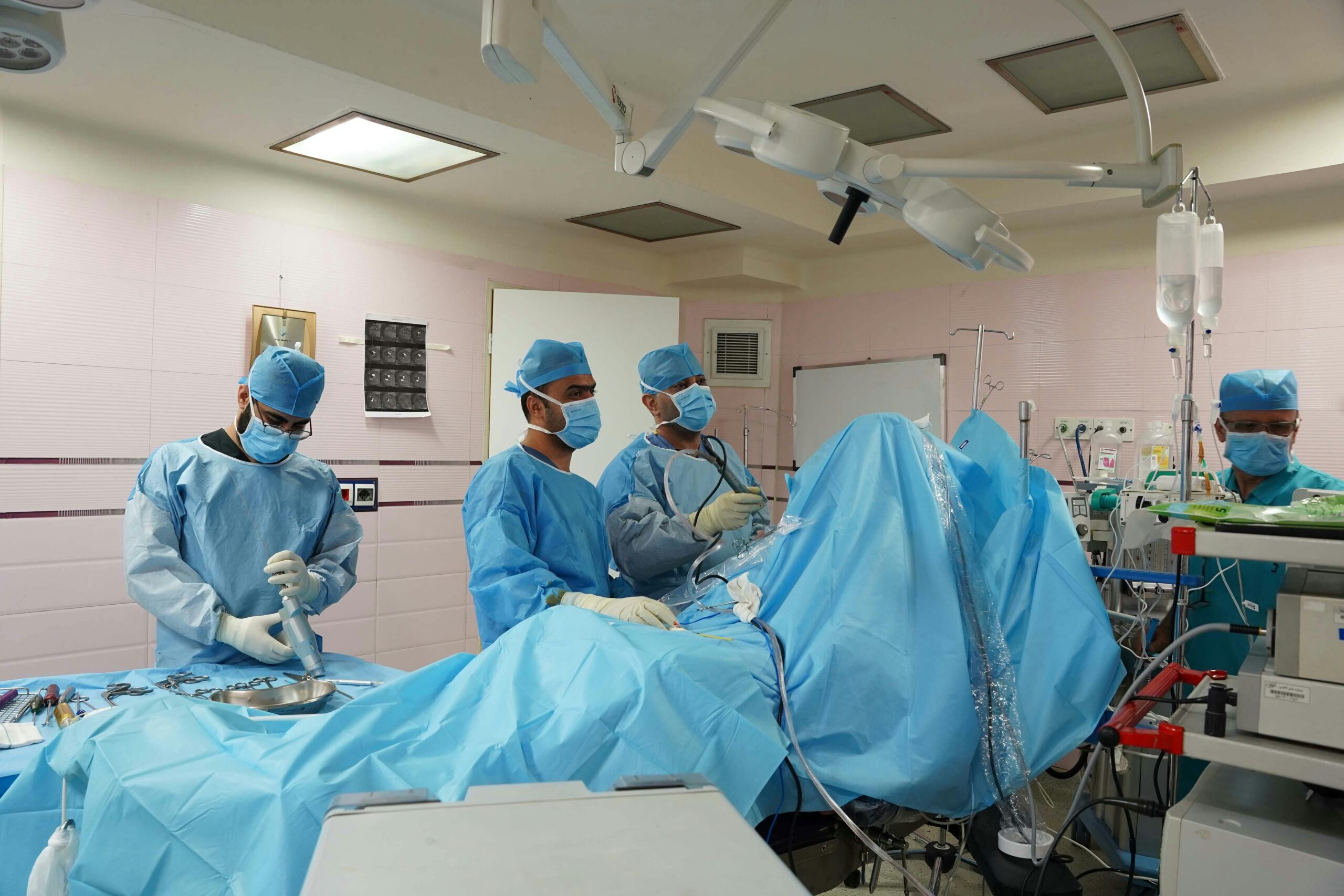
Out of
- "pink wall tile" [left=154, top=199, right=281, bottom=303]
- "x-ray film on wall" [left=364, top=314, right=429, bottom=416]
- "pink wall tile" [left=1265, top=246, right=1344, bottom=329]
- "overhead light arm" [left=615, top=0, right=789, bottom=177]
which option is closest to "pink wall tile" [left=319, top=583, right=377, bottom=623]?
"x-ray film on wall" [left=364, top=314, right=429, bottom=416]

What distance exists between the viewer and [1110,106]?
3.50 meters

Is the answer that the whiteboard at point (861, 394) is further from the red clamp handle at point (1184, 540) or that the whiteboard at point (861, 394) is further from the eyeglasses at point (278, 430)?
the red clamp handle at point (1184, 540)

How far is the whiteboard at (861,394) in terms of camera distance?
4543mm

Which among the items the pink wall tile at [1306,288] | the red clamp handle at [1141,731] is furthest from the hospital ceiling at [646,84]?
the red clamp handle at [1141,731]

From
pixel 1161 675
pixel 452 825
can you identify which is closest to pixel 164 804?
pixel 452 825

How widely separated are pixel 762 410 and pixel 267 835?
4.32 meters

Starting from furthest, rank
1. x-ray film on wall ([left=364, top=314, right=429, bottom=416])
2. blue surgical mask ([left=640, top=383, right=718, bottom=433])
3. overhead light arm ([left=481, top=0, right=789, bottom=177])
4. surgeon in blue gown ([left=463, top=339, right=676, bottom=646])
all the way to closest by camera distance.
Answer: x-ray film on wall ([left=364, top=314, right=429, bottom=416]) < blue surgical mask ([left=640, top=383, right=718, bottom=433]) < surgeon in blue gown ([left=463, top=339, right=676, bottom=646]) < overhead light arm ([left=481, top=0, right=789, bottom=177])

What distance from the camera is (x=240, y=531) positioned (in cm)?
242

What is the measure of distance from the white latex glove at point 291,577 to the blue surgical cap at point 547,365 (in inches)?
28.5

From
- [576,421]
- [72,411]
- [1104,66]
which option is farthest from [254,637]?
[1104,66]

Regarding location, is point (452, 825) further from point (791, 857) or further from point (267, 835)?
point (791, 857)

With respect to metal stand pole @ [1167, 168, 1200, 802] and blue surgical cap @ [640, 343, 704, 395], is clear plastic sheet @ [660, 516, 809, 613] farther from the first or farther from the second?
blue surgical cap @ [640, 343, 704, 395]

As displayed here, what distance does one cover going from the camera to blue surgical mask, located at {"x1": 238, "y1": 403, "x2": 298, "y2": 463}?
240 cm

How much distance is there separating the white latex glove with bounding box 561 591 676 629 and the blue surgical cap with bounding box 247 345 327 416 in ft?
3.47
